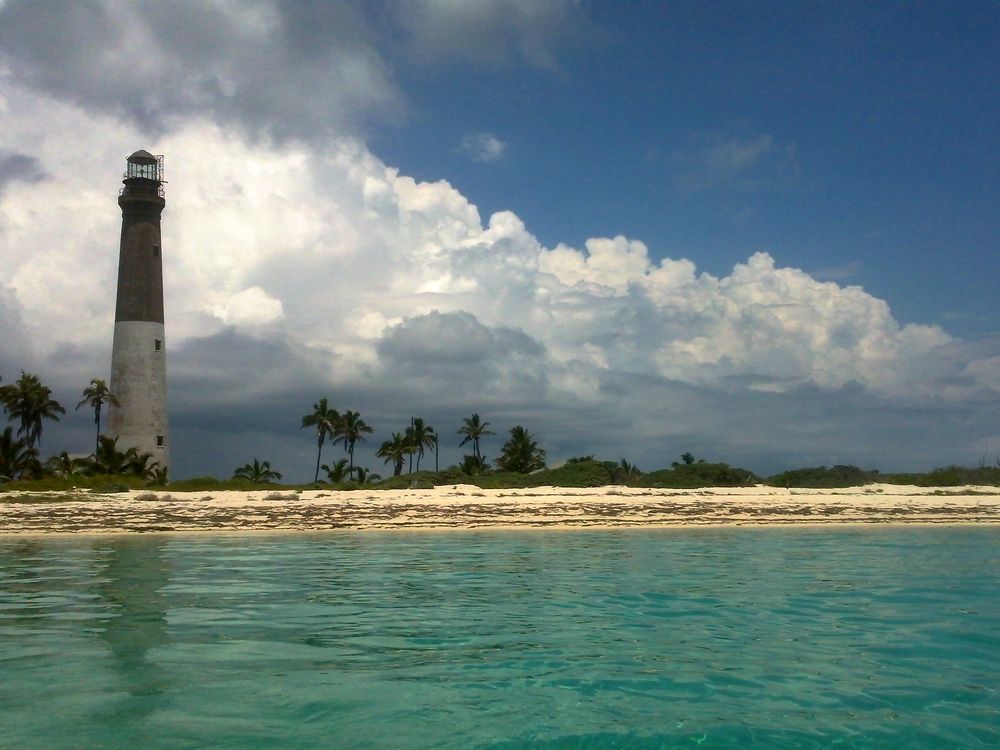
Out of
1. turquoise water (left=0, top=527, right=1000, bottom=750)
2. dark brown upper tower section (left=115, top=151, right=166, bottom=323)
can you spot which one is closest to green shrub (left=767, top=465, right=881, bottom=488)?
turquoise water (left=0, top=527, right=1000, bottom=750)

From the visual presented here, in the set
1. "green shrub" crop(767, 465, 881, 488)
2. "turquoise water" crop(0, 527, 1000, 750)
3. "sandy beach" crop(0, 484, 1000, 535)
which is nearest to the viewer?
"turquoise water" crop(0, 527, 1000, 750)

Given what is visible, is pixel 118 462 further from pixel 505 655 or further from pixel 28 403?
pixel 505 655

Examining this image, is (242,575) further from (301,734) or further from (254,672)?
(301,734)

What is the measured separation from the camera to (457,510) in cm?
3762

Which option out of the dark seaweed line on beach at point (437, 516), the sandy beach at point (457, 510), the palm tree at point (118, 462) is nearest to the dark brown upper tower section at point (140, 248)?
the palm tree at point (118, 462)

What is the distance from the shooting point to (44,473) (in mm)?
59938

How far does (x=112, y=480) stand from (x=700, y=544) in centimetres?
3903

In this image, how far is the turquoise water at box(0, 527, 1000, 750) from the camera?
279 inches

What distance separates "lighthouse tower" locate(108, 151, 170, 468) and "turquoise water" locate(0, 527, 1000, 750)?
1673 inches

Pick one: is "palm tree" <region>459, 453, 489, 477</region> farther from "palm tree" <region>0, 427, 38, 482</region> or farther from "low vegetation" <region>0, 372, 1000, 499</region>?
"palm tree" <region>0, 427, 38, 482</region>

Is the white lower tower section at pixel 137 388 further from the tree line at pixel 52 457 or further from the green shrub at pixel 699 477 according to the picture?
the green shrub at pixel 699 477

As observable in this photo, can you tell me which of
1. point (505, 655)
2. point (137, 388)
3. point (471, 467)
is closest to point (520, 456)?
point (471, 467)

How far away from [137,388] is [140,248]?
10.2 meters

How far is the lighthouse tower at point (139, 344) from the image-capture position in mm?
59000
